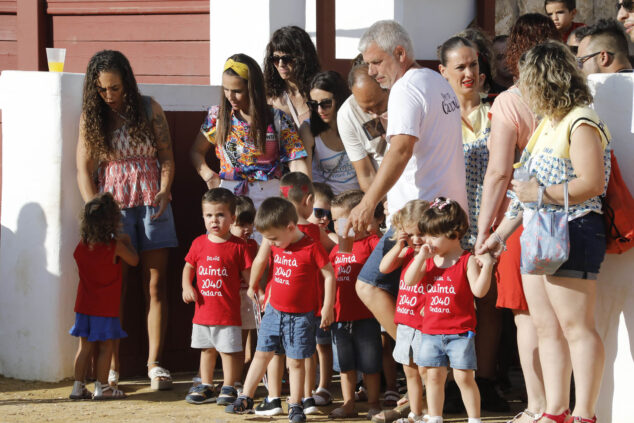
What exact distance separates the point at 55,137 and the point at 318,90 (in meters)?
1.78

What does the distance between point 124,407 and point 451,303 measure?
2.18m

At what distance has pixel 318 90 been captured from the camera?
654 cm

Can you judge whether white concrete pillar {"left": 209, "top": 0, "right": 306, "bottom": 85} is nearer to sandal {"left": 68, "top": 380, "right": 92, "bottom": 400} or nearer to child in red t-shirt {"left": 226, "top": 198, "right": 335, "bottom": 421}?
child in red t-shirt {"left": 226, "top": 198, "right": 335, "bottom": 421}

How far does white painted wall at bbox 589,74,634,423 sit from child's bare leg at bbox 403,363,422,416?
0.92 m

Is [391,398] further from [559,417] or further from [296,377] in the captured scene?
[559,417]

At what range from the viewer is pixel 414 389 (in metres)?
5.44

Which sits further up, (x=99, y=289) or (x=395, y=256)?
(x=395, y=256)

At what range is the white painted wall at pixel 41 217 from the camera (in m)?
6.87

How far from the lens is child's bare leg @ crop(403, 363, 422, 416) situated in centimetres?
541

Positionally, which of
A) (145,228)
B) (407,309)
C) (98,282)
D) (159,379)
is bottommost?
(159,379)

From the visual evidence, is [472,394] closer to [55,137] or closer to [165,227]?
[165,227]

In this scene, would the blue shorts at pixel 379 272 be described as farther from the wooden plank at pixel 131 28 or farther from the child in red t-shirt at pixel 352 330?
the wooden plank at pixel 131 28

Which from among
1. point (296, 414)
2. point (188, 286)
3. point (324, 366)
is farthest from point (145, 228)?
point (296, 414)

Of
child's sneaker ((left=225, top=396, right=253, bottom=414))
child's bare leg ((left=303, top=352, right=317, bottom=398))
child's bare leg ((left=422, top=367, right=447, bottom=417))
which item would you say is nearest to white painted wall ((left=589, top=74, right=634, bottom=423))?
child's bare leg ((left=422, top=367, right=447, bottom=417))
